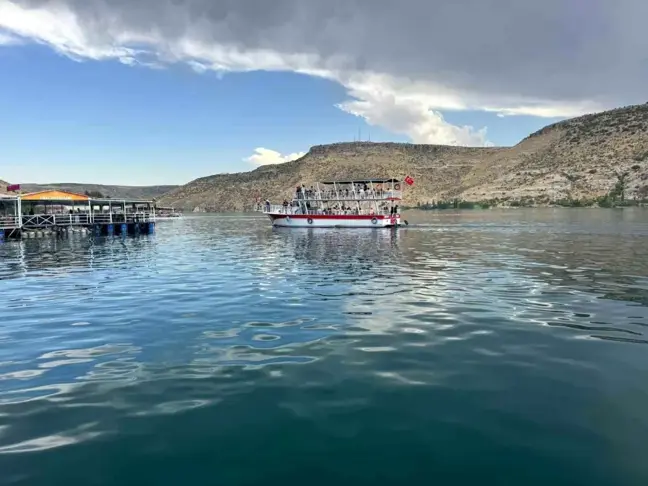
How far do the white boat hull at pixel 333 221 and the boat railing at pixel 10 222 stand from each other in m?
34.2

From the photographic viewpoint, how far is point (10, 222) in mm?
52969

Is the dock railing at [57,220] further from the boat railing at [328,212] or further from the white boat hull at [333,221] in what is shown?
the boat railing at [328,212]

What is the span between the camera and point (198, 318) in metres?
14.0

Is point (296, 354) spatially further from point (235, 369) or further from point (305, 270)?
point (305, 270)

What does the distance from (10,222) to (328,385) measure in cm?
5559

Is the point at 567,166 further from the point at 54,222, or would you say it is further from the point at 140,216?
the point at 54,222

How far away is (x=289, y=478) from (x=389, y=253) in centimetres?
2797

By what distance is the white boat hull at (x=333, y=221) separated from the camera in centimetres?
6806

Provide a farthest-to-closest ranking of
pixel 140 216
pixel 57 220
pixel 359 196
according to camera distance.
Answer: pixel 359 196, pixel 140 216, pixel 57 220

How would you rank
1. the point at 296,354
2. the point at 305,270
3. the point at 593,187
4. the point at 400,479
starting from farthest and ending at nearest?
the point at 593,187, the point at 305,270, the point at 296,354, the point at 400,479

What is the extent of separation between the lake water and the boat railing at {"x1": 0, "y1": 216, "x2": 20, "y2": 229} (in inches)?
1484

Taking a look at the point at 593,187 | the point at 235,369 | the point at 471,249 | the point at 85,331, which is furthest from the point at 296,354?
the point at 593,187

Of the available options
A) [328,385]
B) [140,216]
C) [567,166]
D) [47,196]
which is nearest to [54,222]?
[47,196]

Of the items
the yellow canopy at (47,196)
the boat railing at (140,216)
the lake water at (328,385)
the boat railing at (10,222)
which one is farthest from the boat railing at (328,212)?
the lake water at (328,385)
